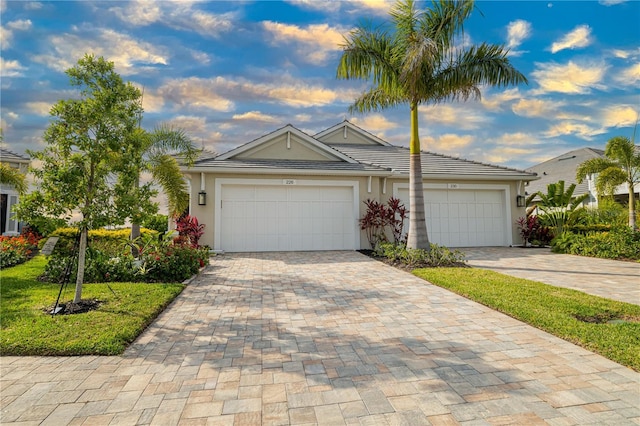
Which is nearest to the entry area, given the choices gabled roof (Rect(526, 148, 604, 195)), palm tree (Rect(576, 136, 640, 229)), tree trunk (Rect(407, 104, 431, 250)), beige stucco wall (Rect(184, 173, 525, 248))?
beige stucco wall (Rect(184, 173, 525, 248))

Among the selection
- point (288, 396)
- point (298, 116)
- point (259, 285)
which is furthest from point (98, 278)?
point (298, 116)

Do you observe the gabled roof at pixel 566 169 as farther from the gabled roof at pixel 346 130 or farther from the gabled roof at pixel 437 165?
the gabled roof at pixel 346 130

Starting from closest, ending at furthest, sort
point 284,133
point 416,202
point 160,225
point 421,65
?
point 421,65 → point 416,202 → point 284,133 → point 160,225

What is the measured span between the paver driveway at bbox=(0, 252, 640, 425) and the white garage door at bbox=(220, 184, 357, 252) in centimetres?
701

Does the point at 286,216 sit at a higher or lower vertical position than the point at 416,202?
lower

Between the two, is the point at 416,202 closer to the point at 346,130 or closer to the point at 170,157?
the point at 170,157

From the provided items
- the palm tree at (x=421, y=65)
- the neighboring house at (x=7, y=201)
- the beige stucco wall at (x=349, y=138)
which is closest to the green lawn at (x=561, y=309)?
the palm tree at (x=421, y=65)

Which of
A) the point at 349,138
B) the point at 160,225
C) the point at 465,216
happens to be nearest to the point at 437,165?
the point at 465,216

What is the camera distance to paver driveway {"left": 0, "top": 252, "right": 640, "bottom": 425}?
2.31 m

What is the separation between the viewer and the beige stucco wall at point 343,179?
453 inches

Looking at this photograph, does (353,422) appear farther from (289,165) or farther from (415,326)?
(289,165)

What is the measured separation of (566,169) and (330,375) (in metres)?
32.7

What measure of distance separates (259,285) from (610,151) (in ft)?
50.8

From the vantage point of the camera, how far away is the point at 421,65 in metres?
8.52
